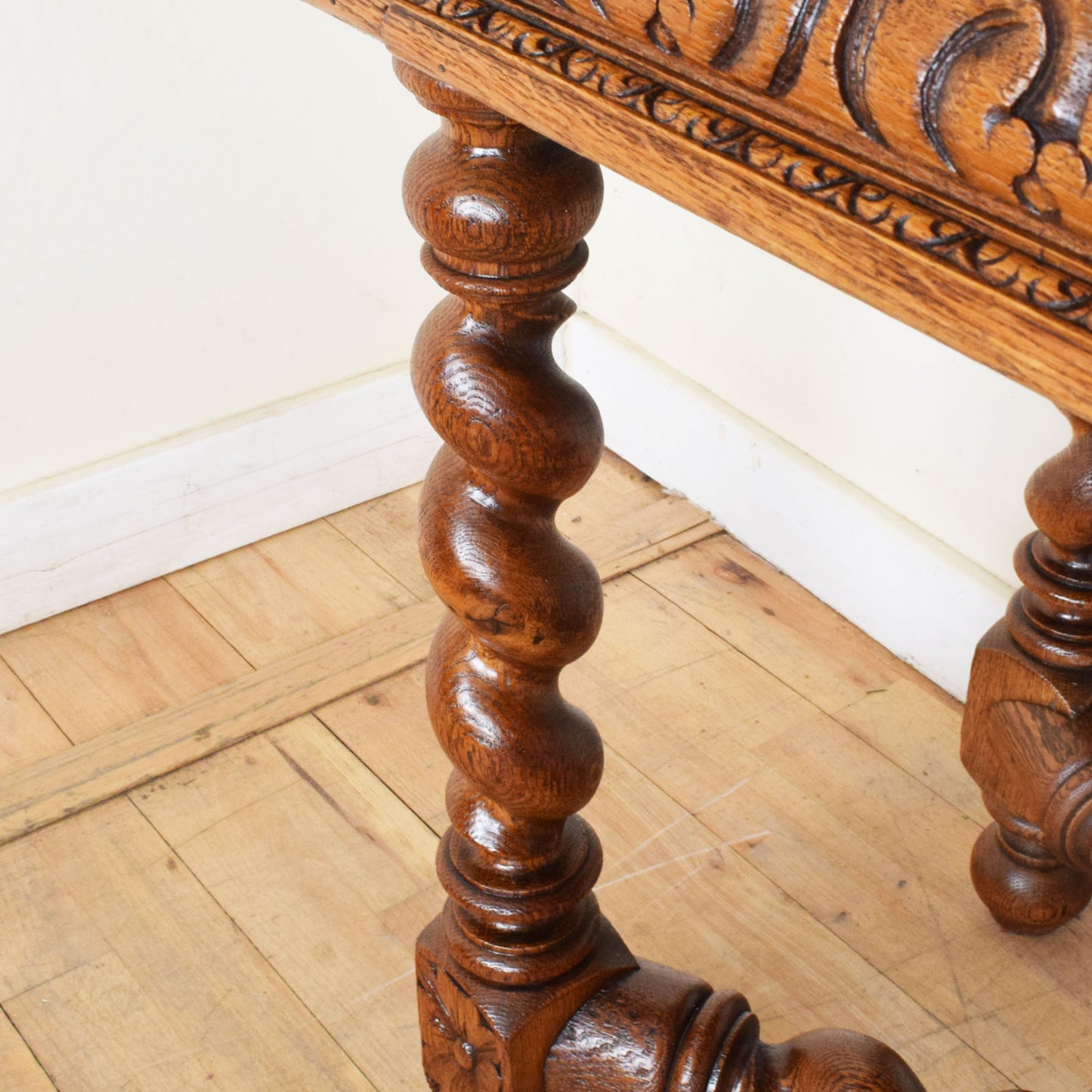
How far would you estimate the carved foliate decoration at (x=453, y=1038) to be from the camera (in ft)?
2.65

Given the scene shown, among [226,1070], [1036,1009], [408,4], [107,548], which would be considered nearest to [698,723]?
[1036,1009]

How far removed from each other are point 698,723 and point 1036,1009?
0.41m

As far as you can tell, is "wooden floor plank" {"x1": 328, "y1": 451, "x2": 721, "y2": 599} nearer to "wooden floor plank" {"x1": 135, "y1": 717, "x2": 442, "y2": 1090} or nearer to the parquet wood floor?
the parquet wood floor

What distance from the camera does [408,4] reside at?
1.57 feet

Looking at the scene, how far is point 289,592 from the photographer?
154 cm

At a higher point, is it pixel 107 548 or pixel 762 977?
pixel 762 977

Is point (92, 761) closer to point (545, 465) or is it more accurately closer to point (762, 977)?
point (762, 977)

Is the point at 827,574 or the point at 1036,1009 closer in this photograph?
the point at 1036,1009

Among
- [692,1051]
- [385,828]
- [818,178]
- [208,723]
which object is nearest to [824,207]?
[818,178]

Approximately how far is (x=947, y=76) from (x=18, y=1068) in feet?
3.27

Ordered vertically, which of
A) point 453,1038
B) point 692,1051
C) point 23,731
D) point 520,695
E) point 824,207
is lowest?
point 23,731

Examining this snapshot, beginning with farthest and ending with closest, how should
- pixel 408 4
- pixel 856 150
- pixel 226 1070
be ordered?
1. pixel 226 1070
2. pixel 408 4
3. pixel 856 150

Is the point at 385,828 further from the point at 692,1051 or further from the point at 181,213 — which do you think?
the point at 181,213

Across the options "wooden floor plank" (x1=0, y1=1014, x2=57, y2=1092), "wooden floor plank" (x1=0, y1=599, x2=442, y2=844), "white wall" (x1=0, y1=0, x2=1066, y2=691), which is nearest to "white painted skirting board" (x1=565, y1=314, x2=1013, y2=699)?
"white wall" (x1=0, y1=0, x2=1066, y2=691)
